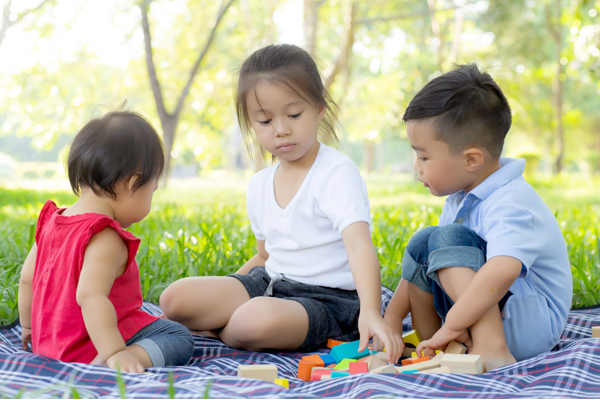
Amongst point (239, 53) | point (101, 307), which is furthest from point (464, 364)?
point (239, 53)

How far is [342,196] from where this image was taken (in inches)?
73.8

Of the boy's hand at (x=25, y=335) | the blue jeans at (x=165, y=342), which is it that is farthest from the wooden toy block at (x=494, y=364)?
the boy's hand at (x=25, y=335)

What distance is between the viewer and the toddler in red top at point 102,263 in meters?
1.45

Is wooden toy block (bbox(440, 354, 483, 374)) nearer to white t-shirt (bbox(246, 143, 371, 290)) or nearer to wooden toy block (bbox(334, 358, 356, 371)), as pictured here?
wooden toy block (bbox(334, 358, 356, 371))

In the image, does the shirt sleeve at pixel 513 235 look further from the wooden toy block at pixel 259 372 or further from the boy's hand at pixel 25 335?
the boy's hand at pixel 25 335

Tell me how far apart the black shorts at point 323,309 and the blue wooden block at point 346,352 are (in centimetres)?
14

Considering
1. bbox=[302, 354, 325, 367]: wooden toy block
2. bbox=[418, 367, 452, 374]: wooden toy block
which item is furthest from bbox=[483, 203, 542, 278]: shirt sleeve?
bbox=[302, 354, 325, 367]: wooden toy block

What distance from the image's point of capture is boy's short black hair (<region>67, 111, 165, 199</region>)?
1.56 metres

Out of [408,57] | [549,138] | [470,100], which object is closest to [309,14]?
[408,57]

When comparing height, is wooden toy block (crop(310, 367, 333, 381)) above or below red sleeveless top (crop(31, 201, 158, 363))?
below

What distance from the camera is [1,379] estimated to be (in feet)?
4.21

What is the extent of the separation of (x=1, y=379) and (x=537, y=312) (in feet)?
Result: 5.08

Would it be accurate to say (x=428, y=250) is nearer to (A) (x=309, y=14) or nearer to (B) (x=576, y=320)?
(B) (x=576, y=320)

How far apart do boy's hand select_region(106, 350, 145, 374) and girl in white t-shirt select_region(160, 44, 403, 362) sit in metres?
0.40
